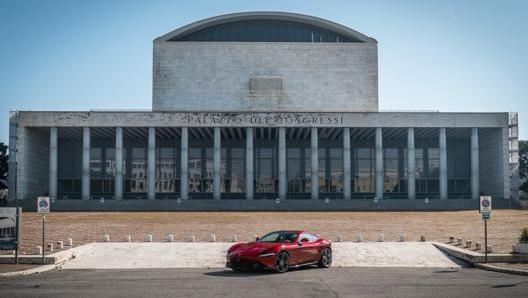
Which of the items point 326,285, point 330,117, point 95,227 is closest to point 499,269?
point 326,285

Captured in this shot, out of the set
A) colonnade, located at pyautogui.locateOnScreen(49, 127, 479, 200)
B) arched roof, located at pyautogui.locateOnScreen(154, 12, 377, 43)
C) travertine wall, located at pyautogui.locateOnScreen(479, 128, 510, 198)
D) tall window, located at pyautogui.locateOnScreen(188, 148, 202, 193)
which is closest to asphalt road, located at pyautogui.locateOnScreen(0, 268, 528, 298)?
colonnade, located at pyautogui.locateOnScreen(49, 127, 479, 200)

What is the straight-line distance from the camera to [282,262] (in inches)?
849

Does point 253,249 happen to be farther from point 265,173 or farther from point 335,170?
point 335,170

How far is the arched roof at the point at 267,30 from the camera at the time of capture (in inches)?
3273

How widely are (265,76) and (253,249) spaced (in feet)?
206

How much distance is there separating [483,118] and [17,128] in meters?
51.6

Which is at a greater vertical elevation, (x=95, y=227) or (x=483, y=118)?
(x=483, y=118)

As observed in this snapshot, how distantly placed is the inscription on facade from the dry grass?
76.3 feet

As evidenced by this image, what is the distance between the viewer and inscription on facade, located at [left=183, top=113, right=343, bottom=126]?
69.8 meters

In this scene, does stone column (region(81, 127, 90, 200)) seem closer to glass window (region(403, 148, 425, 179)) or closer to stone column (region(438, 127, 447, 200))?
stone column (region(438, 127, 447, 200))

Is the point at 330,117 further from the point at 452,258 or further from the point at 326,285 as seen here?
the point at 326,285

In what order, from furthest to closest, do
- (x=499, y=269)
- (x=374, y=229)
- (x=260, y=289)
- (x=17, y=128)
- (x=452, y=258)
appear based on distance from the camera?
(x=17, y=128), (x=374, y=229), (x=452, y=258), (x=499, y=269), (x=260, y=289)

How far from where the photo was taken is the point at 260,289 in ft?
56.4

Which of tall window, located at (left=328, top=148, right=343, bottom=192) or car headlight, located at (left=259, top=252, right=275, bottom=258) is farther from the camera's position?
tall window, located at (left=328, top=148, right=343, bottom=192)
